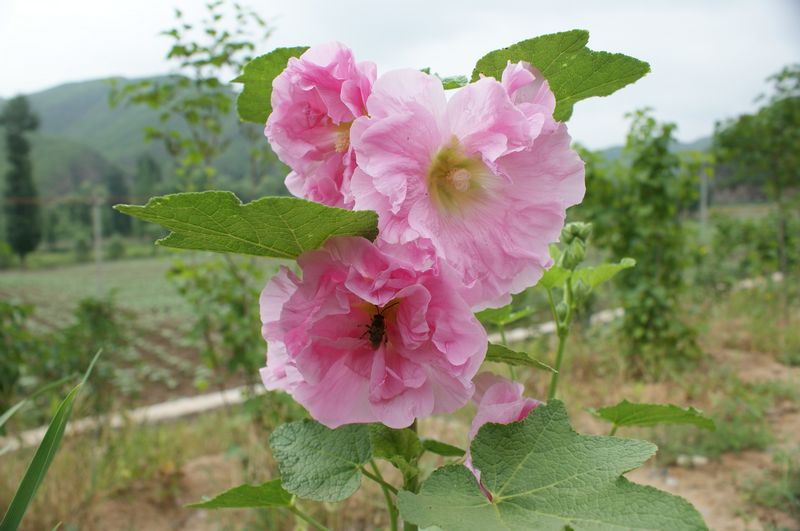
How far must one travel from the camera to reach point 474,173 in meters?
0.56

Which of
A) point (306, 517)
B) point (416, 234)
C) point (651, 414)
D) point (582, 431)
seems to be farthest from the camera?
point (582, 431)

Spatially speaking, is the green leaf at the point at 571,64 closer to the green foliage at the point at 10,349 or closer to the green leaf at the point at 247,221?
the green leaf at the point at 247,221

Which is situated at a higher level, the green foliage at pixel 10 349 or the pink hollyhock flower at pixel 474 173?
the pink hollyhock flower at pixel 474 173

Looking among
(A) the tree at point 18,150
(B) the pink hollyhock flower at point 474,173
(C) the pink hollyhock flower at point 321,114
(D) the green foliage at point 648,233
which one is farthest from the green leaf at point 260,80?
(A) the tree at point 18,150

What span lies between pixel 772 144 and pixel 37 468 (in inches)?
262

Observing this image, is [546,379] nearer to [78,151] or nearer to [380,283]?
[380,283]

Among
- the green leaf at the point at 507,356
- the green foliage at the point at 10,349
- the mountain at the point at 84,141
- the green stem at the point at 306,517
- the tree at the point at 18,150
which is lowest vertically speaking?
the mountain at the point at 84,141

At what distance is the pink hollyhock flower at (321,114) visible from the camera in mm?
577

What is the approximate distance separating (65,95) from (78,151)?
46100 mm

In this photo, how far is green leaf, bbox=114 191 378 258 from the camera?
0.49 metres

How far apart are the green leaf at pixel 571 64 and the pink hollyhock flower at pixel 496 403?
30cm

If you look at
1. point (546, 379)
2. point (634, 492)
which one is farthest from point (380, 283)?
point (546, 379)

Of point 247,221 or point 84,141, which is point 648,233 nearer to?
point 247,221

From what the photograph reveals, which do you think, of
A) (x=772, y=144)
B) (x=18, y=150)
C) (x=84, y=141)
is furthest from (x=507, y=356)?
(x=84, y=141)
